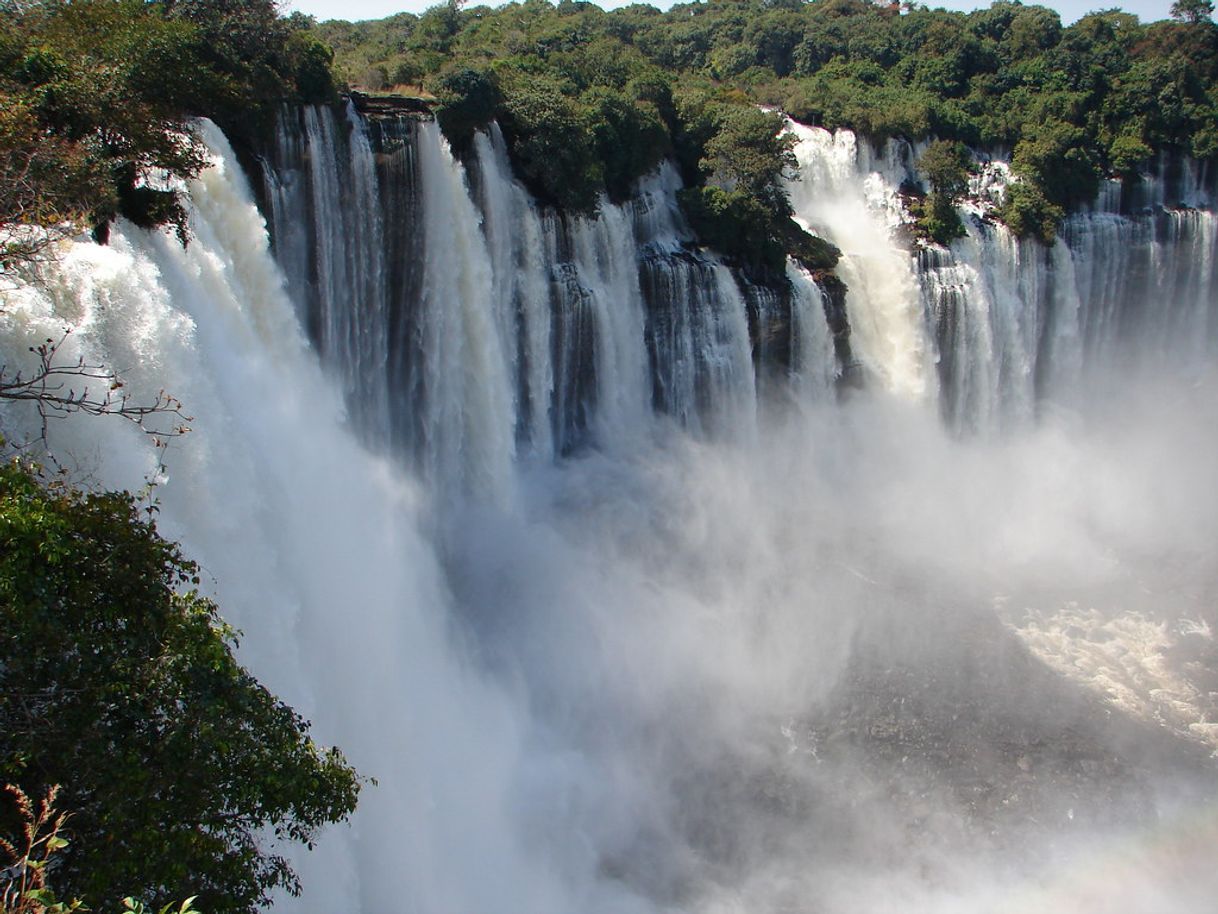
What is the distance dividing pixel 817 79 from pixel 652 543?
93.8 ft

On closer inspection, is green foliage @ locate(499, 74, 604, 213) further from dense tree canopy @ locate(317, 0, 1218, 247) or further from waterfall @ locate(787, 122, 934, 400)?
waterfall @ locate(787, 122, 934, 400)

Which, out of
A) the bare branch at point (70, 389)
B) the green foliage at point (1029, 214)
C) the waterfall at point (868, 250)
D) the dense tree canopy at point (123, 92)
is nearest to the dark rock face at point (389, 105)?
the dense tree canopy at point (123, 92)

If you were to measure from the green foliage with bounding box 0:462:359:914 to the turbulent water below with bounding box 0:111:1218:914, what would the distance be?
1909mm

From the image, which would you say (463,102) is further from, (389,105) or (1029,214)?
(1029,214)

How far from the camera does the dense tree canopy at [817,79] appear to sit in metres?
25.0

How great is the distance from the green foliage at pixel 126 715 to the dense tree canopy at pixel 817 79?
15.7 meters

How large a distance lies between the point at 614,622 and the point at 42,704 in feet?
44.8

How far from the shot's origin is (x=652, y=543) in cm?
2253

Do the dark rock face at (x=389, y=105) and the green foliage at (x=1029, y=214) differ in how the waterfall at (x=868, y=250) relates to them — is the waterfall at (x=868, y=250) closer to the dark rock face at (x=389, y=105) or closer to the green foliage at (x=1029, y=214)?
the green foliage at (x=1029, y=214)

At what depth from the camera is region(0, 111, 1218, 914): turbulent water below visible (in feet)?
42.1

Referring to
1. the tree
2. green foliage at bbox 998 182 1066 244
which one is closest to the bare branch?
green foliage at bbox 998 182 1066 244

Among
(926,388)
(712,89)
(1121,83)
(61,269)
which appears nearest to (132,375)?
(61,269)

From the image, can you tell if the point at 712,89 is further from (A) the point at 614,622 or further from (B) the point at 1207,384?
(A) the point at 614,622

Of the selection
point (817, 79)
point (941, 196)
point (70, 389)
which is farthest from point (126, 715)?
point (817, 79)
